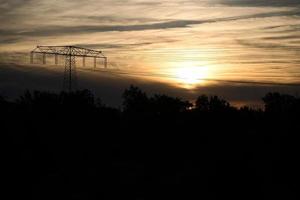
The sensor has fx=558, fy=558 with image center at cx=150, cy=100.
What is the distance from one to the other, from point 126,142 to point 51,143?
7757 mm

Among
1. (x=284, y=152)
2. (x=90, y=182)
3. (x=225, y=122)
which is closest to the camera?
(x=90, y=182)

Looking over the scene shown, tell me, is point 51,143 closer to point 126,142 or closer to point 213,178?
point 126,142

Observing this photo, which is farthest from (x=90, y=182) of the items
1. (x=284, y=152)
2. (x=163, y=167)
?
(x=284, y=152)

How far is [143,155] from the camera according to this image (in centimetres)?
4525

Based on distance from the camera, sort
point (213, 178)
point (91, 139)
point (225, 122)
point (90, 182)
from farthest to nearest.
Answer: point (225, 122)
point (91, 139)
point (90, 182)
point (213, 178)

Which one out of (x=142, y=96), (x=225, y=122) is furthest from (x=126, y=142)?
(x=142, y=96)

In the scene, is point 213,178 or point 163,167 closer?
point 213,178

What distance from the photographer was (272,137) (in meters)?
44.8

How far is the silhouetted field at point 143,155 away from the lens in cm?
3512

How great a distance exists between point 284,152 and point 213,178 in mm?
7879

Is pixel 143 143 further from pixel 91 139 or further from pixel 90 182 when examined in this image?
pixel 90 182

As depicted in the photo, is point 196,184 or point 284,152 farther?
point 284,152

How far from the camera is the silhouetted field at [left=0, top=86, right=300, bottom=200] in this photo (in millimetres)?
35125

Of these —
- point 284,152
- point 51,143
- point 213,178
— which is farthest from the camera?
point 51,143
